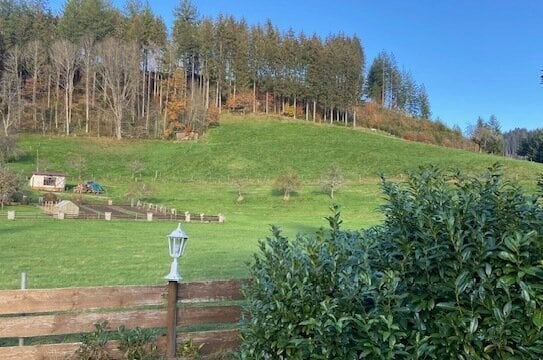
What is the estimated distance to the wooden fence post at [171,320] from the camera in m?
4.96

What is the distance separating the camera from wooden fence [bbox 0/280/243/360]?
4.50 metres

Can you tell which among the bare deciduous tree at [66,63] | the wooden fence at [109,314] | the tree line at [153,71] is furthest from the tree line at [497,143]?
the wooden fence at [109,314]

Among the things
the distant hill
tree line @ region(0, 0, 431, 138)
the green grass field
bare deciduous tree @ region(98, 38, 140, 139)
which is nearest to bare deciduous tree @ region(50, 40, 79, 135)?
tree line @ region(0, 0, 431, 138)

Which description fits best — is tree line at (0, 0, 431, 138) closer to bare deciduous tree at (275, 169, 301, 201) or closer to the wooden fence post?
bare deciduous tree at (275, 169, 301, 201)

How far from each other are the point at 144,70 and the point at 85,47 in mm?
9718

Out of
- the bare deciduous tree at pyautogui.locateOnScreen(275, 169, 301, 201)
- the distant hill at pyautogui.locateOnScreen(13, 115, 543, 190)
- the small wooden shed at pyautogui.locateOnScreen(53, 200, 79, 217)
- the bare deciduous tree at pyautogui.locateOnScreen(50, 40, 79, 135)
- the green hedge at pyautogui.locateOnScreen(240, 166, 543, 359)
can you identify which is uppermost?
the bare deciduous tree at pyautogui.locateOnScreen(50, 40, 79, 135)

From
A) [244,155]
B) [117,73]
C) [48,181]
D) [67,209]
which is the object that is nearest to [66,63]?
[117,73]

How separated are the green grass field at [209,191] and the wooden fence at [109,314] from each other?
1685 mm

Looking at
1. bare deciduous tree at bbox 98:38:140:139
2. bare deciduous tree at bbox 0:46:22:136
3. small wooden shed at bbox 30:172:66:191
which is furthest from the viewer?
bare deciduous tree at bbox 98:38:140:139

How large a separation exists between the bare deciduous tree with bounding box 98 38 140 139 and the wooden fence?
64.1 meters

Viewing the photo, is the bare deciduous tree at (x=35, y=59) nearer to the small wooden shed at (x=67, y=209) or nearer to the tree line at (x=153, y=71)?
the tree line at (x=153, y=71)

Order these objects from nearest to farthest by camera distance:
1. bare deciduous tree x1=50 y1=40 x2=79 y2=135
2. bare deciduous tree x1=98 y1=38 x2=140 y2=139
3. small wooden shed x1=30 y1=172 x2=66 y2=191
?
small wooden shed x1=30 y1=172 x2=66 y2=191, bare deciduous tree x1=98 y1=38 x2=140 y2=139, bare deciduous tree x1=50 y1=40 x2=79 y2=135

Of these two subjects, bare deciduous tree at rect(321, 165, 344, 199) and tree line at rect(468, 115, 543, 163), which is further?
tree line at rect(468, 115, 543, 163)

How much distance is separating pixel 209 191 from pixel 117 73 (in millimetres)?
34638
